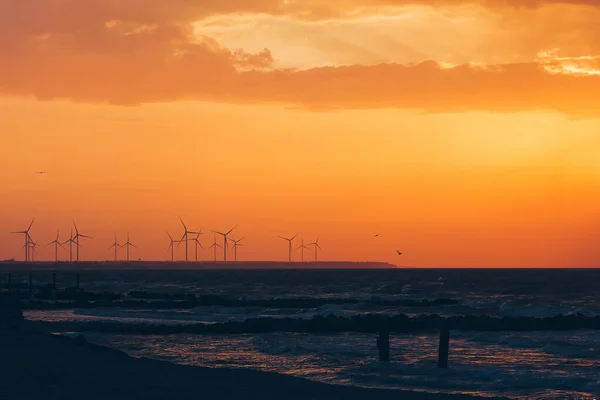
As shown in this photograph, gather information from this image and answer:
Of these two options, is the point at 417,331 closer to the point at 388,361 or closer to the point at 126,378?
the point at 388,361

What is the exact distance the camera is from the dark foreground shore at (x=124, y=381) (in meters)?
23.9

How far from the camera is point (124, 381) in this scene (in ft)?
85.8

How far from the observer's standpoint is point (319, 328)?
181 feet

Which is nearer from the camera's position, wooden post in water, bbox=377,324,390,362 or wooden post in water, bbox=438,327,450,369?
wooden post in water, bbox=438,327,450,369

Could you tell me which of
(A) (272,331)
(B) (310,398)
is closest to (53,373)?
(B) (310,398)

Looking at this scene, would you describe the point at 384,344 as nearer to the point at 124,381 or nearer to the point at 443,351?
the point at 443,351

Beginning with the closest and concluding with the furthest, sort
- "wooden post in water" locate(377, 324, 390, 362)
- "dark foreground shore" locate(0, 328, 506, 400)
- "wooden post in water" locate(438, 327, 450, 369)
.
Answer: "dark foreground shore" locate(0, 328, 506, 400) < "wooden post in water" locate(438, 327, 450, 369) < "wooden post in water" locate(377, 324, 390, 362)

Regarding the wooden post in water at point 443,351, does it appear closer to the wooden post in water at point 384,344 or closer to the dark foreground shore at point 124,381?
the wooden post in water at point 384,344

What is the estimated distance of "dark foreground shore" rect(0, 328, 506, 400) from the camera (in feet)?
78.4

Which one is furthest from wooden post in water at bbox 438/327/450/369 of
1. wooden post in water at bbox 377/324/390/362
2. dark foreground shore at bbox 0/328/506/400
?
dark foreground shore at bbox 0/328/506/400

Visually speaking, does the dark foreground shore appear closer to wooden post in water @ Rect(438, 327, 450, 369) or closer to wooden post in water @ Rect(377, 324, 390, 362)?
wooden post in water @ Rect(438, 327, 450, 369)

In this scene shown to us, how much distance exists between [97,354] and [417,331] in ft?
89.6

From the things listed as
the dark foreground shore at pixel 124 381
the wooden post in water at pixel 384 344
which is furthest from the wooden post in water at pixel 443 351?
the dark foreground shore at pixel 124 381

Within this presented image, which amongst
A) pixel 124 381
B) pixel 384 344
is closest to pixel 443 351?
pixel 384 344
